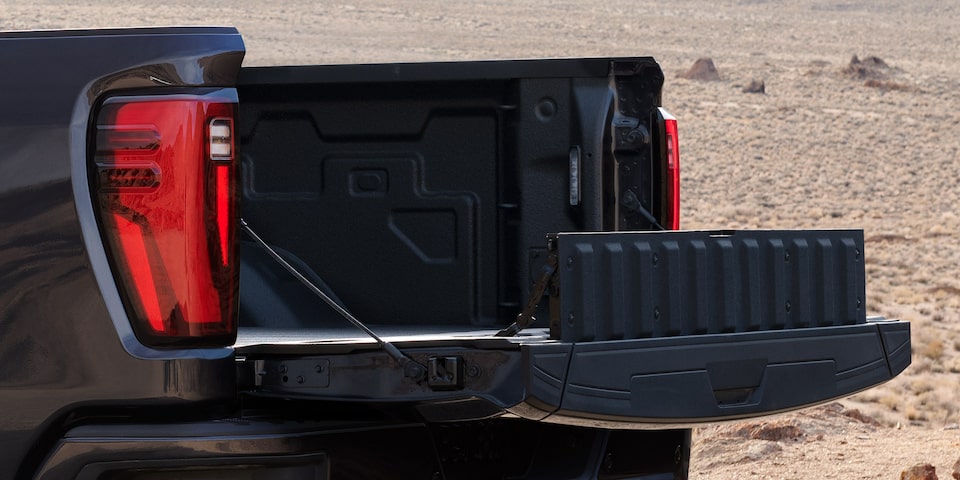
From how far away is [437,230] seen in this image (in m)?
4.21

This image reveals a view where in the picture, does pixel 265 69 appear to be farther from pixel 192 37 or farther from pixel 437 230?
pixel 192 37

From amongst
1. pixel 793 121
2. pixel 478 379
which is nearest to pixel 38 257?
pixel 478 379

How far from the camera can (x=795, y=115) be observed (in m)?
45.1

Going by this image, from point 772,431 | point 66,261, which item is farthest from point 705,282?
point 772,431

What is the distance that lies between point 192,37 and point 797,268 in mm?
1588

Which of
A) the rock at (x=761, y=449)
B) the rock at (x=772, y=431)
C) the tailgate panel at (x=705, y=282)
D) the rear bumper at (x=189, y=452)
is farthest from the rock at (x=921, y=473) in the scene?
the rear bumper at (x=189, y=452)

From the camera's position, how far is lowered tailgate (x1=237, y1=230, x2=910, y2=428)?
110 inches

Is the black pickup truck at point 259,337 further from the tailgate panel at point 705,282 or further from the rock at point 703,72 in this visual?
the rock at point 703,72

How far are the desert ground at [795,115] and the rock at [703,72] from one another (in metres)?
0.95

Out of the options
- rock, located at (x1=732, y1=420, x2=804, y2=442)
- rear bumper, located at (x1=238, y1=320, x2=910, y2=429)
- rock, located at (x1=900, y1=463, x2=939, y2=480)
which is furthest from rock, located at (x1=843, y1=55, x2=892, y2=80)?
rear bumper, located at (x1=238, y1=320, x2=910, y2=429)

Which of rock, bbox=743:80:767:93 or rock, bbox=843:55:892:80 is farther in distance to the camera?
rock, bbox=843:55:892:80

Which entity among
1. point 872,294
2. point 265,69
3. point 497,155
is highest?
point 265,69

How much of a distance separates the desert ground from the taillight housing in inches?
74.0

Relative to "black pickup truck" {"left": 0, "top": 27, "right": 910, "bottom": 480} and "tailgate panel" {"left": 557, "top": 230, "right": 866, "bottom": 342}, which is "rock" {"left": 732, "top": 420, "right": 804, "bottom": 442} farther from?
"tailgate panel" {"left": 557, "top": 230, "right": 866, "bottom": 342}
